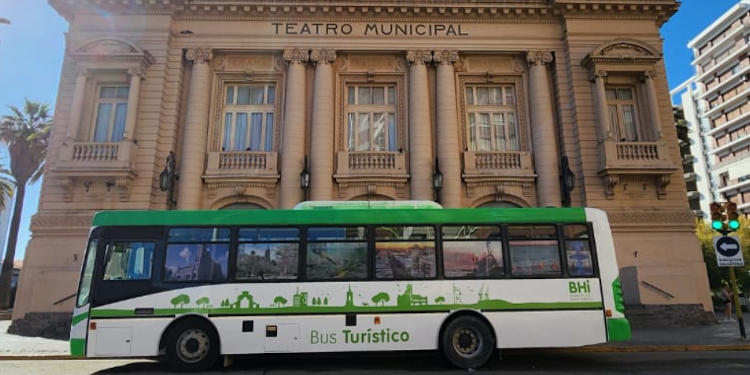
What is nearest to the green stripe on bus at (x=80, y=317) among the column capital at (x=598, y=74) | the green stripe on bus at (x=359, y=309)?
the green stripe on bus at (x=359, y=309)

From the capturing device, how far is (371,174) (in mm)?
16938

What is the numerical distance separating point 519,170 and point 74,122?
56.7ft

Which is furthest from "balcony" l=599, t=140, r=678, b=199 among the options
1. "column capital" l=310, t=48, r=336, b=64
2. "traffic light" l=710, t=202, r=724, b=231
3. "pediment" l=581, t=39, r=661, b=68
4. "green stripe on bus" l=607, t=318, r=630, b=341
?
"column capital" l=310, t=48, r=336, b=64

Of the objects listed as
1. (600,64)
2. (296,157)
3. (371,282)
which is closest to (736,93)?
(600,64)

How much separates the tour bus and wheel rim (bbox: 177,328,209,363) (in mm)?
20

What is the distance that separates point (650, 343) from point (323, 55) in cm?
1501

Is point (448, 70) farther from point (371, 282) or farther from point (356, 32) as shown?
point (371, 282)

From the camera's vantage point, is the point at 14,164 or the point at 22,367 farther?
the point at 14,164

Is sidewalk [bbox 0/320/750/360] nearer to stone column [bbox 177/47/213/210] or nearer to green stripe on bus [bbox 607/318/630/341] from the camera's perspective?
green stripe on bus [bbox 607/318/630/341]

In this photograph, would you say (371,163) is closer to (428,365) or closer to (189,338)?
(428,365)

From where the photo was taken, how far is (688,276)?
16109 mm

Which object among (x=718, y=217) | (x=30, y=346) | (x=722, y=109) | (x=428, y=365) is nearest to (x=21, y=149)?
(x=30, y=346)

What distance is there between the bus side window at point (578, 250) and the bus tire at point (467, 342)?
7.33 feet

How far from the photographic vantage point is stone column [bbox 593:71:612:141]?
16.9 m
